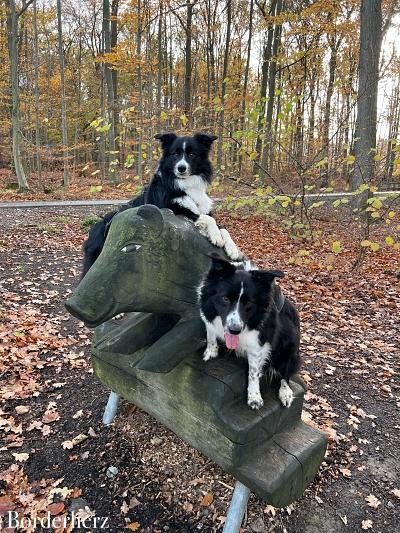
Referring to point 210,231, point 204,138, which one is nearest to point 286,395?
point 210,231

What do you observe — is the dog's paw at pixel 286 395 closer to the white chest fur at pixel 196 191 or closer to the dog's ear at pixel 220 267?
the dog's ear at pixel 220 267

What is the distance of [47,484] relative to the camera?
334 cm

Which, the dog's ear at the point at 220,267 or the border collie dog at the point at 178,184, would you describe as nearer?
the dog's ear at the point at 220,267

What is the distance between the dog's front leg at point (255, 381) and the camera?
8.87 ft

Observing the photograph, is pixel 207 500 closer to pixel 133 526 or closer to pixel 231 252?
pixel 133 526

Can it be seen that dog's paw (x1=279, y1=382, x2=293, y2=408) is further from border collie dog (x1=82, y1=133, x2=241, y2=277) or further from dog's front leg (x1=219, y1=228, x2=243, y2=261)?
border collie dog (x1=82, y1=133, x2=241, y2=277)

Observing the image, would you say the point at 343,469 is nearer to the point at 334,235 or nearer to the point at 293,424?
the point at 293,424

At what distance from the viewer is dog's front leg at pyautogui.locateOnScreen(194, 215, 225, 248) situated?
316 centimetres

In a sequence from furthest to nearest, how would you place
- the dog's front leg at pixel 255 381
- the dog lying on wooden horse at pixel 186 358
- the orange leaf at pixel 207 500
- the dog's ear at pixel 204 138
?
the dog's ear at pixel 204 138, the orange leaf at pixel 207 500, the dog's front leg at pixel 255 381, the dog lying on wooden horse at pixel 186 358

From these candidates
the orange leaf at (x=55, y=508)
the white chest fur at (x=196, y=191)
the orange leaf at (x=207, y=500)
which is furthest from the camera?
the white chest fur at (x=196, y=191)

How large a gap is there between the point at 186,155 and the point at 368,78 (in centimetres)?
936

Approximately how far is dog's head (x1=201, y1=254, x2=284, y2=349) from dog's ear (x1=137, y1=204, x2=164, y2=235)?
403 millimetres

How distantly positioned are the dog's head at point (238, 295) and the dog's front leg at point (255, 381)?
31 cm

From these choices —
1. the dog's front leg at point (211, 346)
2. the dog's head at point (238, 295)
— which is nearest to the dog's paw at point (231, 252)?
the dog's head at point (238, 295)
